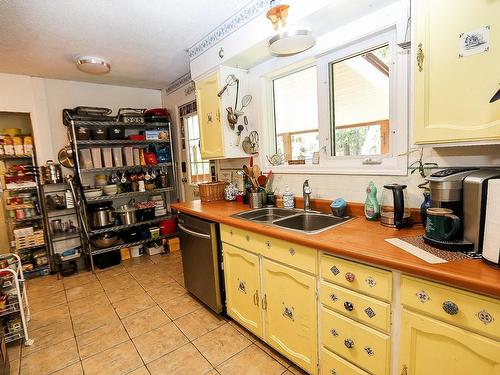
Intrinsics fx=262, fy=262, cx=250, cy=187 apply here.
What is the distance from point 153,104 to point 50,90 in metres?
1.28

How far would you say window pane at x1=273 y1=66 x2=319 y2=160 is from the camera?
2133 millimetres

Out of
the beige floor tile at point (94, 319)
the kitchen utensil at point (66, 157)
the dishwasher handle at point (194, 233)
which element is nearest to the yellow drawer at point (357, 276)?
the dishwasher handle at point (194, 233)

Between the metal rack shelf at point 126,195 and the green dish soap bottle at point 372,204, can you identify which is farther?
the metal rack shelf at point 126,195

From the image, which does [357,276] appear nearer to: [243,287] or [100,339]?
[243,287]

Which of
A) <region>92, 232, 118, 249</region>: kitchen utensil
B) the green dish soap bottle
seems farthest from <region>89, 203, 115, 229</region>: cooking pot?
the green dish soap bottle

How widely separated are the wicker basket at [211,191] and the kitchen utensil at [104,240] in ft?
5.00

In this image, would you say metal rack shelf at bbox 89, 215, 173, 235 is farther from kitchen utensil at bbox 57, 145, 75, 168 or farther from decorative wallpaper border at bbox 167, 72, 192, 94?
decorative wallpaper border at bbox 167, 72, 192, 94

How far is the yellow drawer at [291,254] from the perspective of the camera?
1.33 m

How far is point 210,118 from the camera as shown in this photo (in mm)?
2500

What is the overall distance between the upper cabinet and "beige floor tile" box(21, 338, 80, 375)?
1849 mm

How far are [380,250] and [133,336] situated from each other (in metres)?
1.87

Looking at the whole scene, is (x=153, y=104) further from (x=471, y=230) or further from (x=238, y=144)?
(x=471, y=230)

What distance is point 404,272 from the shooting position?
3.26 ft

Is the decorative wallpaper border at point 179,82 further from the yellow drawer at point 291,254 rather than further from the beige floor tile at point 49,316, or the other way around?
the beige floor tile at point 49,316
